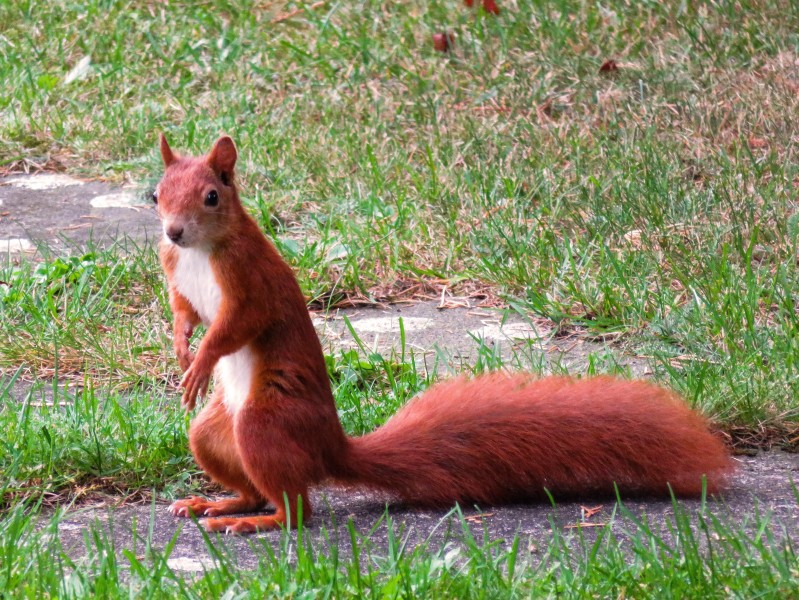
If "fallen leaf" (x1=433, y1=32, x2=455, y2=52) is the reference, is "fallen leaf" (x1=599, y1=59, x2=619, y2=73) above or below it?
below

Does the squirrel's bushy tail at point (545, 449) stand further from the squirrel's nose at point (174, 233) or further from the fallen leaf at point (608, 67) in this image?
the fallen leaf at point (608, 67)

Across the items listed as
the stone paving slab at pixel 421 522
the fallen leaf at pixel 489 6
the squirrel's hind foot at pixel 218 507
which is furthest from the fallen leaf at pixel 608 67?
the squirrel's hind foot at pixel 218 507

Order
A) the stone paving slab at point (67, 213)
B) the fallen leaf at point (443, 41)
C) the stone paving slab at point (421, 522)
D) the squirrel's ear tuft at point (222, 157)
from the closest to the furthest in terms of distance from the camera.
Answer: the stone paving slab at point (421, 522) → the squirrel's ear tuft at point (222, 157) → the stone paving slab at point (67, 213) → the fallen leaf at point (443, 41)

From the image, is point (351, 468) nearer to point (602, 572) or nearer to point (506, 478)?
point (506, 478)

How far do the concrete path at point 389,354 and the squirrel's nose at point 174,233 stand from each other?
1.84 feet

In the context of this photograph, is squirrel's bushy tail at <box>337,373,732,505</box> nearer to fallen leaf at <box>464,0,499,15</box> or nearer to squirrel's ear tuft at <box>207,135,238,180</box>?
squirrel's ear tuft at <box>207,135,238,180</box>

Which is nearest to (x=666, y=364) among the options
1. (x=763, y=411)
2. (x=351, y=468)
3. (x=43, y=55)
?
(x=763, y=411)

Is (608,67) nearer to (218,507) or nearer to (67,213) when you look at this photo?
(67,213)

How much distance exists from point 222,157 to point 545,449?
3.06ft

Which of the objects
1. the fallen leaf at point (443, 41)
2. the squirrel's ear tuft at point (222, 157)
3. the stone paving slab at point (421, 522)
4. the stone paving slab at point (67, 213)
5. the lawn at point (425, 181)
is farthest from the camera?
the fallen leaf at point (443, 41)

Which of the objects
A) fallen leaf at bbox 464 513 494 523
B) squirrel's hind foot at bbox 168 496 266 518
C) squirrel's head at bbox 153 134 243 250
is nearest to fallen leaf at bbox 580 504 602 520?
fallen leaf at bbox 464 513 494 523

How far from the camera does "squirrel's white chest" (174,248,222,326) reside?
9.12 ft

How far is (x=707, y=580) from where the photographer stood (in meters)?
2.20

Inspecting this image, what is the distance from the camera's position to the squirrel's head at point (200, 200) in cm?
269
